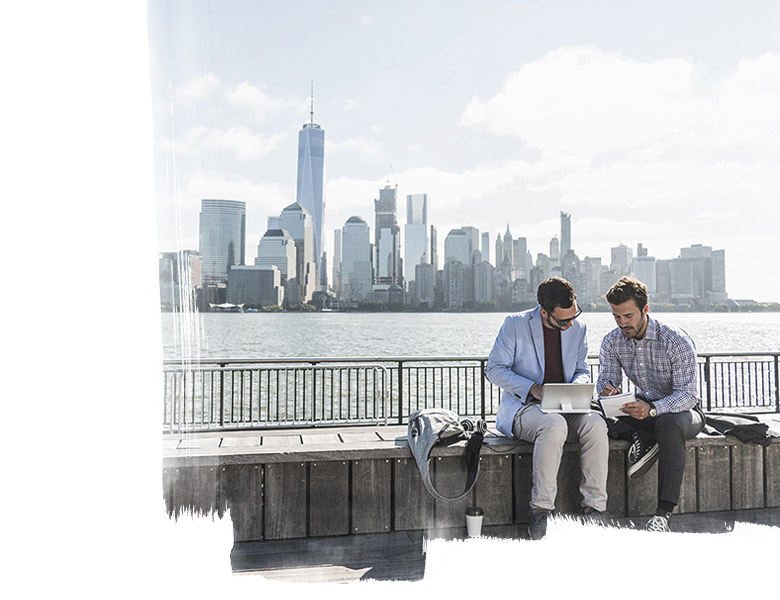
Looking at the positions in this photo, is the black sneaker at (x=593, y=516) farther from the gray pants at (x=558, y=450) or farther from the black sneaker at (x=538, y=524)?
the black sneaker at (x=538, y=524)

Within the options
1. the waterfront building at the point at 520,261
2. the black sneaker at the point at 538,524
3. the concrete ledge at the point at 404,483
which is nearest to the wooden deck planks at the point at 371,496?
the concrete ledge at the point at 404,483

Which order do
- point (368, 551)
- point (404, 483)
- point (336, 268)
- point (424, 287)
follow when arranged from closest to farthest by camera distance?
point (368, 551), point (404, 483), point (336, 268), point (424, 287)

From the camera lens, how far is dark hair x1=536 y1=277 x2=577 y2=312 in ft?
8.29

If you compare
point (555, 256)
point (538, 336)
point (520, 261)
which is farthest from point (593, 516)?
point (555, 256)

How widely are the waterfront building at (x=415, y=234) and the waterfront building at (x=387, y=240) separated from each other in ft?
1.47

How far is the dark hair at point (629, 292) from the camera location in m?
2.61

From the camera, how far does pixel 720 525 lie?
2.51 m

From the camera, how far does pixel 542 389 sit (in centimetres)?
250

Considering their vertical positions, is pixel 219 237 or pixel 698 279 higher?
pixel 698 279

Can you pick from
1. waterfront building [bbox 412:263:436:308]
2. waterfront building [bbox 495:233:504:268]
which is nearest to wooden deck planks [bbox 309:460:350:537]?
waterfront building [bbox 495:233:504:268]

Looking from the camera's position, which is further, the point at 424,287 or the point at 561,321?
the point at 424,287

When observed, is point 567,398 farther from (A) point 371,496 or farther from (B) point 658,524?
(A) point 371,496

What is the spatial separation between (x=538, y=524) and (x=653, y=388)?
0.81 meters

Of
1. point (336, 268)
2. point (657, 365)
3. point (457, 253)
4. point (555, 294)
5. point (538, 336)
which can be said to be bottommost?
point (657, 365)
